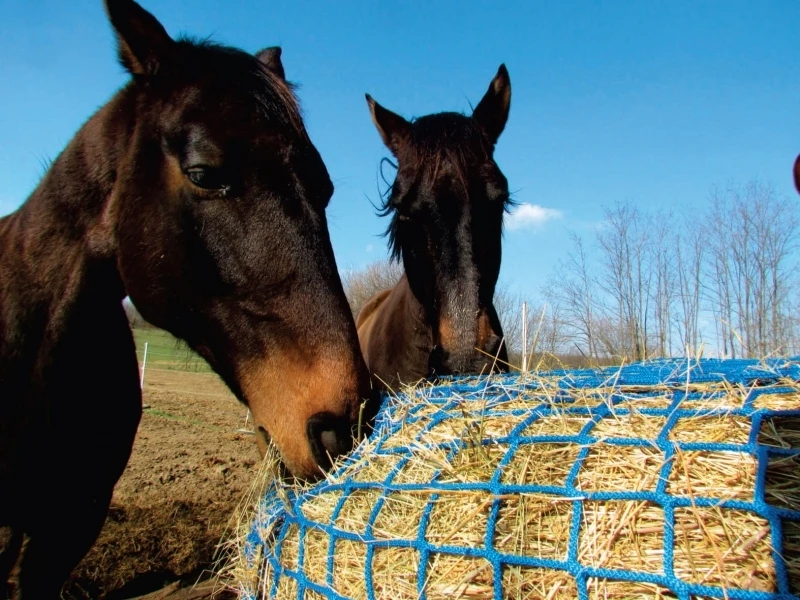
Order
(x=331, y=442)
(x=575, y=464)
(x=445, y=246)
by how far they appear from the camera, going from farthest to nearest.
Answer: (x=445, y=246)
(x=331, y=442)
(x=575, y=464)

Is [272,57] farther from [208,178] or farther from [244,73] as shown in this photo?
[208,178]

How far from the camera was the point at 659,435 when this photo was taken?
51.1 inches

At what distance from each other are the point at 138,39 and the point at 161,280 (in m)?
1.11

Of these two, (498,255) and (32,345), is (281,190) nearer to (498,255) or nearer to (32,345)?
(32,345)

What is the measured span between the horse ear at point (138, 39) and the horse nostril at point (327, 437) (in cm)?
174

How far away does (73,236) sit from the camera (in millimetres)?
2393

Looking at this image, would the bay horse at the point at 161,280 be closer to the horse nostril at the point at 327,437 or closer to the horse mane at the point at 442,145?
the horse nostril at the point at 327,437

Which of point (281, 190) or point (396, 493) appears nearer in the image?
point (396, 493)

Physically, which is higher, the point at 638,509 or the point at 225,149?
the point at 225,149

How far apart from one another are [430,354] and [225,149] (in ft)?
6.59

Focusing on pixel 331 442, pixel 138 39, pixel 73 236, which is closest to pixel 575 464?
pixel 331 442

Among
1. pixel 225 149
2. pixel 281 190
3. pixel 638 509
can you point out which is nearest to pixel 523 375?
pixel 638 509

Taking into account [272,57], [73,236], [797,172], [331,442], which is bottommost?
[331,442]

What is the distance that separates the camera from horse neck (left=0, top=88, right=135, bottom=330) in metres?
2.35
